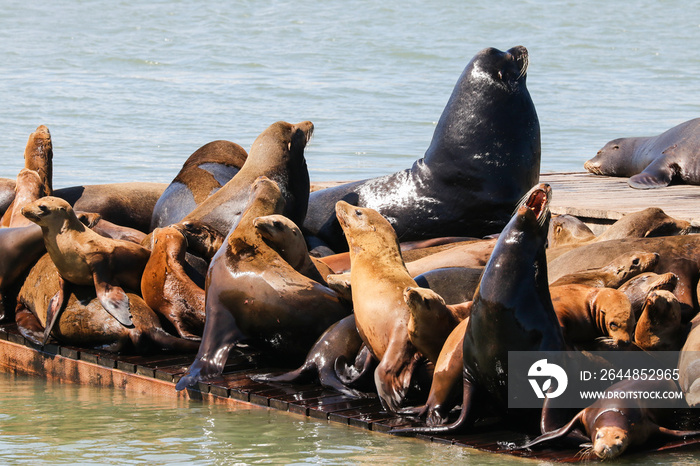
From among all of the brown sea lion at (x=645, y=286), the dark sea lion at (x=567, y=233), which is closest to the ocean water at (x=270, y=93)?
the brown sea lion at (x=645, y=286)

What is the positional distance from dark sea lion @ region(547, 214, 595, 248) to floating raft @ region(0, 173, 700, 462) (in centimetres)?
76

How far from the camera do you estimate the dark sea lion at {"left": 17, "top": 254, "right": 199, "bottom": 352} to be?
6105mm

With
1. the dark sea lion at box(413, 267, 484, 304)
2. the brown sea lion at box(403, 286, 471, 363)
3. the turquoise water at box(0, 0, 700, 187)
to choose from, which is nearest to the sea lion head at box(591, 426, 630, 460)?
the brown sea lion at box(403, 286, 471, 363)

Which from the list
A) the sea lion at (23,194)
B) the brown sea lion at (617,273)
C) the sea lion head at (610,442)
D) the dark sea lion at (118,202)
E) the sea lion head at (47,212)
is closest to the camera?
the sea lion head at (610,442)

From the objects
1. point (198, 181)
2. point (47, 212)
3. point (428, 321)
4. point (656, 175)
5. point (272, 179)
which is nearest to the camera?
point (428, 321)

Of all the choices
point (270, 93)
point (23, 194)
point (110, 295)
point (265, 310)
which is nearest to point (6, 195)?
point (23, 194)

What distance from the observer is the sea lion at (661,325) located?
4973mm

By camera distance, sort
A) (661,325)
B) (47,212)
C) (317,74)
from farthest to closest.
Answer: (317,74) < (47,212) < (661,325)

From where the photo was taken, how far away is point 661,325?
501 centimetres

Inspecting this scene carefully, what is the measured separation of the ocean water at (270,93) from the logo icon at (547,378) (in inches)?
14.8

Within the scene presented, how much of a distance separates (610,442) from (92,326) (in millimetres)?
3244

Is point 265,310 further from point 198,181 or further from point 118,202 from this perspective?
point 118,202

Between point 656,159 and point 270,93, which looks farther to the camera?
point 270,93

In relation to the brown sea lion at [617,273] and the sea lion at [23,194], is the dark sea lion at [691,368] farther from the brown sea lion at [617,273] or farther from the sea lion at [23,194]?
the sea lion at [23,194]
